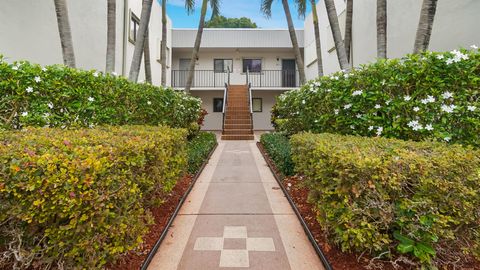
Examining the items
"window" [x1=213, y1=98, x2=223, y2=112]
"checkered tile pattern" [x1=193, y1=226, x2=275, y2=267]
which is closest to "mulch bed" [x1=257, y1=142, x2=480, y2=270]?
"checkered tile pattern" [x1=193, y1=226, x2=275, y2=267]

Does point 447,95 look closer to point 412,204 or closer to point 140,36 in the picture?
point 412,204

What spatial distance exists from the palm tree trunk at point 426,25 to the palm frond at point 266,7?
28.3 feet

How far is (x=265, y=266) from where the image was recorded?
231 cm

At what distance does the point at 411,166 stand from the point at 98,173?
2096 mm

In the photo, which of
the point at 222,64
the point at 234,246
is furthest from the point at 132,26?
the point at 234,246

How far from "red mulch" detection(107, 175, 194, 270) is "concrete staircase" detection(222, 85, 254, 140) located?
717 centimetres

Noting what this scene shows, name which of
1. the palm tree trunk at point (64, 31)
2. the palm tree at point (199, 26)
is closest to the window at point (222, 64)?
the palm tree at point (199, 26)

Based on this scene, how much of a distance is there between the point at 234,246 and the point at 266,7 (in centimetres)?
1173

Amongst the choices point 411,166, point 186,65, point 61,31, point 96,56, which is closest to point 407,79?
point 411,166

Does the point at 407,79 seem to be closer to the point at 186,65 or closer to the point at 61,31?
the point at 61,31

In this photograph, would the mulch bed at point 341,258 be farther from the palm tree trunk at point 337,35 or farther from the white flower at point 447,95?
the palm tree trunk at point 337,35

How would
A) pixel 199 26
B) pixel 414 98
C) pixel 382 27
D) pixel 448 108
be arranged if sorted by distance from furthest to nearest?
1. pixel 199 26
2. pixel 382 27
3. pixel 414 98
4. pixel 448 108

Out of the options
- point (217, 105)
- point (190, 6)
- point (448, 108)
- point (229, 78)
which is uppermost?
point (190, 6)

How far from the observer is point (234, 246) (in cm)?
261
